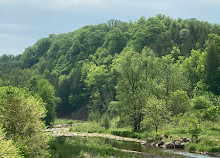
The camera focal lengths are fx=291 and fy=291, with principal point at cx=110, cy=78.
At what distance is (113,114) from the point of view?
9444cm

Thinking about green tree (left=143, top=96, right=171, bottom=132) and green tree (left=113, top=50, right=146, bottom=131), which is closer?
green tree (left=143, top=96, right=171, bottom=132)

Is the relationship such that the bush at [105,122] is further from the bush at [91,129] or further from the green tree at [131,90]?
the green tree at [131,90]

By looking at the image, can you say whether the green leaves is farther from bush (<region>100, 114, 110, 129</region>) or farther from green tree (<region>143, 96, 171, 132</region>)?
bush (<region>100, 114, 110, 129</region>)

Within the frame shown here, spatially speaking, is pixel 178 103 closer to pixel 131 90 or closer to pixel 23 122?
pixel 131 90

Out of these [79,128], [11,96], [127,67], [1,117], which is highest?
[127,67]

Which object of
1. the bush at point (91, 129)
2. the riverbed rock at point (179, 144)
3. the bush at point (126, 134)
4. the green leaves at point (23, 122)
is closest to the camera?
the green leaves at point (23, 122)

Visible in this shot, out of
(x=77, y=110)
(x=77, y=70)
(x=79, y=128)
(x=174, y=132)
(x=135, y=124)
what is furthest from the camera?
(x=77, y=70)

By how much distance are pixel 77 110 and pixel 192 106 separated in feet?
307

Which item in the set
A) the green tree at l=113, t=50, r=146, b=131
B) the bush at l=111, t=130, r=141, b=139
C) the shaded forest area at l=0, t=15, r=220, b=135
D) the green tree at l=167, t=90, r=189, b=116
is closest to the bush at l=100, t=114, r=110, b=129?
the shaded forest area at l=0, t=15, r=220, b=135

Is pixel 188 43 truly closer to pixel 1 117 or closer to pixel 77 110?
pixel 77 110

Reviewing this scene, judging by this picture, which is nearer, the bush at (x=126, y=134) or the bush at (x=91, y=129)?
the bush at (x=126, y=134)

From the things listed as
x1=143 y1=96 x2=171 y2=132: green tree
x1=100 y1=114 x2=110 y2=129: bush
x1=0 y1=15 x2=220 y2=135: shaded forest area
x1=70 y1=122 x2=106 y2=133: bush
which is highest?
x1=0 y1=15 x2=220 y2=135: shaded forest area

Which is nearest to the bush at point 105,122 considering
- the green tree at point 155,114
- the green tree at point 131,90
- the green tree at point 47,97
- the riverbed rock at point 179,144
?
the green tree at point 131,90

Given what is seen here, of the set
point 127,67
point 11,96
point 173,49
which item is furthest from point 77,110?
point 11,96
